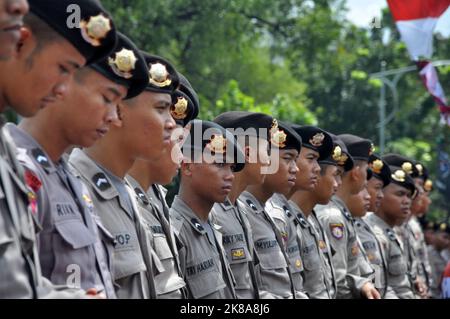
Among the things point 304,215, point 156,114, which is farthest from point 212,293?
point 304,215

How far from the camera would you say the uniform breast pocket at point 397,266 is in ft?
35.0

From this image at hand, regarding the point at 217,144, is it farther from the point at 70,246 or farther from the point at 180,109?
the point at 70,246

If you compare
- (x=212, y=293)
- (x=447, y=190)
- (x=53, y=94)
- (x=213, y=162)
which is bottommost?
(x=447, y=190)

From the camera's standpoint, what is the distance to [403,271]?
10727 mm

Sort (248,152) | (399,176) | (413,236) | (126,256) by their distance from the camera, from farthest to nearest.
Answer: (413,236)
(399,176)
(248,152)
(126,256)

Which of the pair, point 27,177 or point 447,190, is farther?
point 447,190

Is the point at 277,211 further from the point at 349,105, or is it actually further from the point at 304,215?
the point at 349,105

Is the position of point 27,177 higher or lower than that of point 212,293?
higher

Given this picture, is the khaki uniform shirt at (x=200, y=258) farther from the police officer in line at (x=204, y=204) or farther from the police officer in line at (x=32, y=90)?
the police officer in line at (x=32, y=90)

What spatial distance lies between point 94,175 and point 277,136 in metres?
2.86

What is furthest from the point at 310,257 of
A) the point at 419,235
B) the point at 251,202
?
the point at 419,235

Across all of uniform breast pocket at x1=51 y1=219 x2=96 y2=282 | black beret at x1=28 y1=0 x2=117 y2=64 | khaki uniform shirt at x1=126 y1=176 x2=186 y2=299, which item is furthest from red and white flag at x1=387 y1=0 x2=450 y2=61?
uniform breast pocket at x1=51 y1=219 x2=96 y2=282

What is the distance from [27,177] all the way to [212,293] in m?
2.28

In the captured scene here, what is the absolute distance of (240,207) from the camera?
7.23 metres
